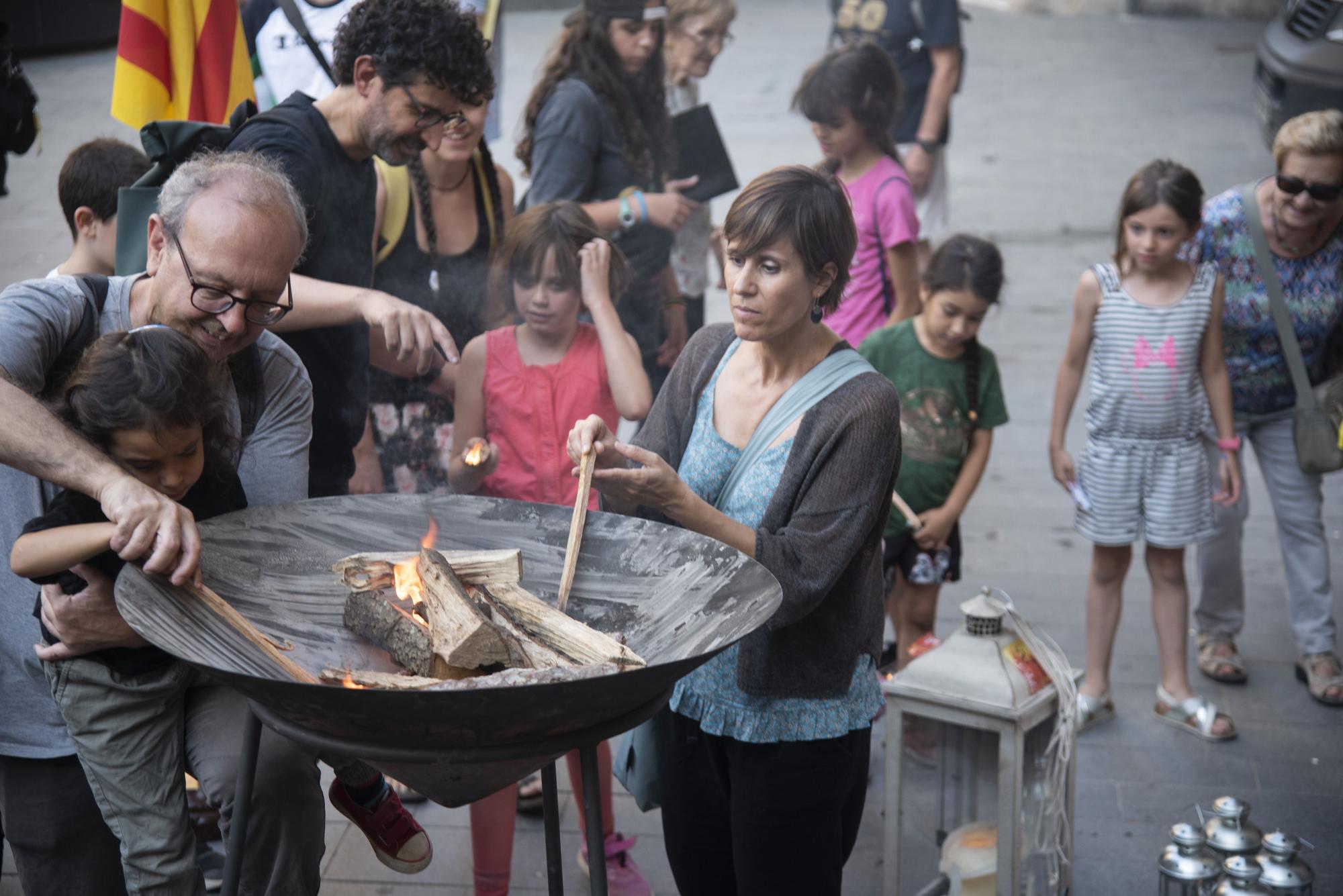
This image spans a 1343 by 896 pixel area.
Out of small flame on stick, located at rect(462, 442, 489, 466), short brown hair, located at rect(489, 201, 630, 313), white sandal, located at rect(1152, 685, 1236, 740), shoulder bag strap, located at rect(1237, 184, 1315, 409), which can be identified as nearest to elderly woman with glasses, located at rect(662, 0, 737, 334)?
short brown hair, located at rect(489, 201, 630, 313)

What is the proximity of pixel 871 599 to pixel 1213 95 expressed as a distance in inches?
448

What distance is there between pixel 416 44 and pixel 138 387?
1201 millimetres

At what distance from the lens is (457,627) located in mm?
2158

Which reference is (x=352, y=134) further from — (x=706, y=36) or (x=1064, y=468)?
(x=1064, y=468)

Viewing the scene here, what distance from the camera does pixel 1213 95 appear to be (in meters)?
12.4

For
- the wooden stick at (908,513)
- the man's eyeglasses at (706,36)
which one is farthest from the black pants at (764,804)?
the man's eyeglasses at (706,36)

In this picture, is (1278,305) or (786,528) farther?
(1278,305)

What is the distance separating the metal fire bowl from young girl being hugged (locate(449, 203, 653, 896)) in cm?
87

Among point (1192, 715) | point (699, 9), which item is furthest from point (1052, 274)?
point (1192, 715)

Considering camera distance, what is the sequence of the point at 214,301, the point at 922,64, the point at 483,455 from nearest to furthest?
the point at 214,301, the point at 483,455, the point at 922,64

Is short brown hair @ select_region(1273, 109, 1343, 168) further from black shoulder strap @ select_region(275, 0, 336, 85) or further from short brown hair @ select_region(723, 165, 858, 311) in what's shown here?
black shoulder strap @ select_region(275, 0, 336, 85)

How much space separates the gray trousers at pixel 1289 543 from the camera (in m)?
4.29

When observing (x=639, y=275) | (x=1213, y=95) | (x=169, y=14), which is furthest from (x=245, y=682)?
(x=1213, y=95)

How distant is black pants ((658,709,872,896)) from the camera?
2.49m
